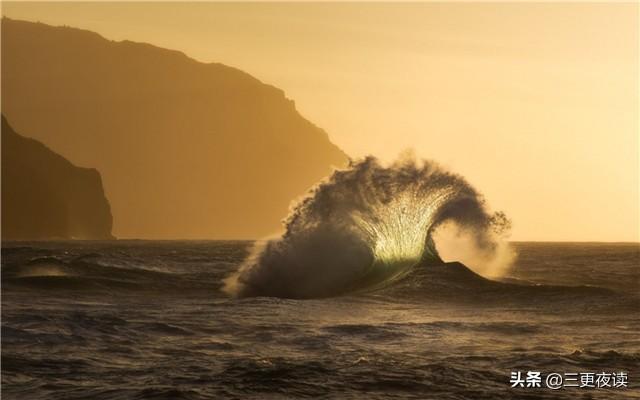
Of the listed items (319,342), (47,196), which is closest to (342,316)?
(319,342)

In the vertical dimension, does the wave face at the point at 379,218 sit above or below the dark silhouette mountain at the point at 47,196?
→ below

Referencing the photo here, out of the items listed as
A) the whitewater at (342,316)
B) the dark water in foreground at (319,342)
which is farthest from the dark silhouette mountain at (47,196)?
the dark water in foreground at (319,342)

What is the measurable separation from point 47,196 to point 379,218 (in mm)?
121603

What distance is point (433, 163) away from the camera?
32906 mm

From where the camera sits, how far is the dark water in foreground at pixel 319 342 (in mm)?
13164

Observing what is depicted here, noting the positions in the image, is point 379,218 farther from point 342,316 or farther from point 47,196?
point 47,196

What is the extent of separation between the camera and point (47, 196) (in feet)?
481

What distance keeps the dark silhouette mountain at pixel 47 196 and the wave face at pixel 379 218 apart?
113837 millimetres

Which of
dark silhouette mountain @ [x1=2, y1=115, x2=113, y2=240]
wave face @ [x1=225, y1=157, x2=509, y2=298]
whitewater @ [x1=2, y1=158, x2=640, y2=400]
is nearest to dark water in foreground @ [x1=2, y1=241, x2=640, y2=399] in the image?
whitewater @ [x1=2, y1=158, x2=640, y2=400]

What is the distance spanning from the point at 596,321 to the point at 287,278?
11.5 m

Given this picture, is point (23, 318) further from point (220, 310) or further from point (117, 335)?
→ point (220, 310)

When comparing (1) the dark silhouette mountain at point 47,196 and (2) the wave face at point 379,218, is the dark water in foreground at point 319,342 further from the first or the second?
(1) the dark silhouette mountain at point 47,196

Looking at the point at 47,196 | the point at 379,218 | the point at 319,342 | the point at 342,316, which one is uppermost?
the point at 47,196

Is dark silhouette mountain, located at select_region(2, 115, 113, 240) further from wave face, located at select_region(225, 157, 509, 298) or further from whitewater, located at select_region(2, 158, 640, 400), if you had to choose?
wave face, located at select_region(225, 157, 509, 298)
